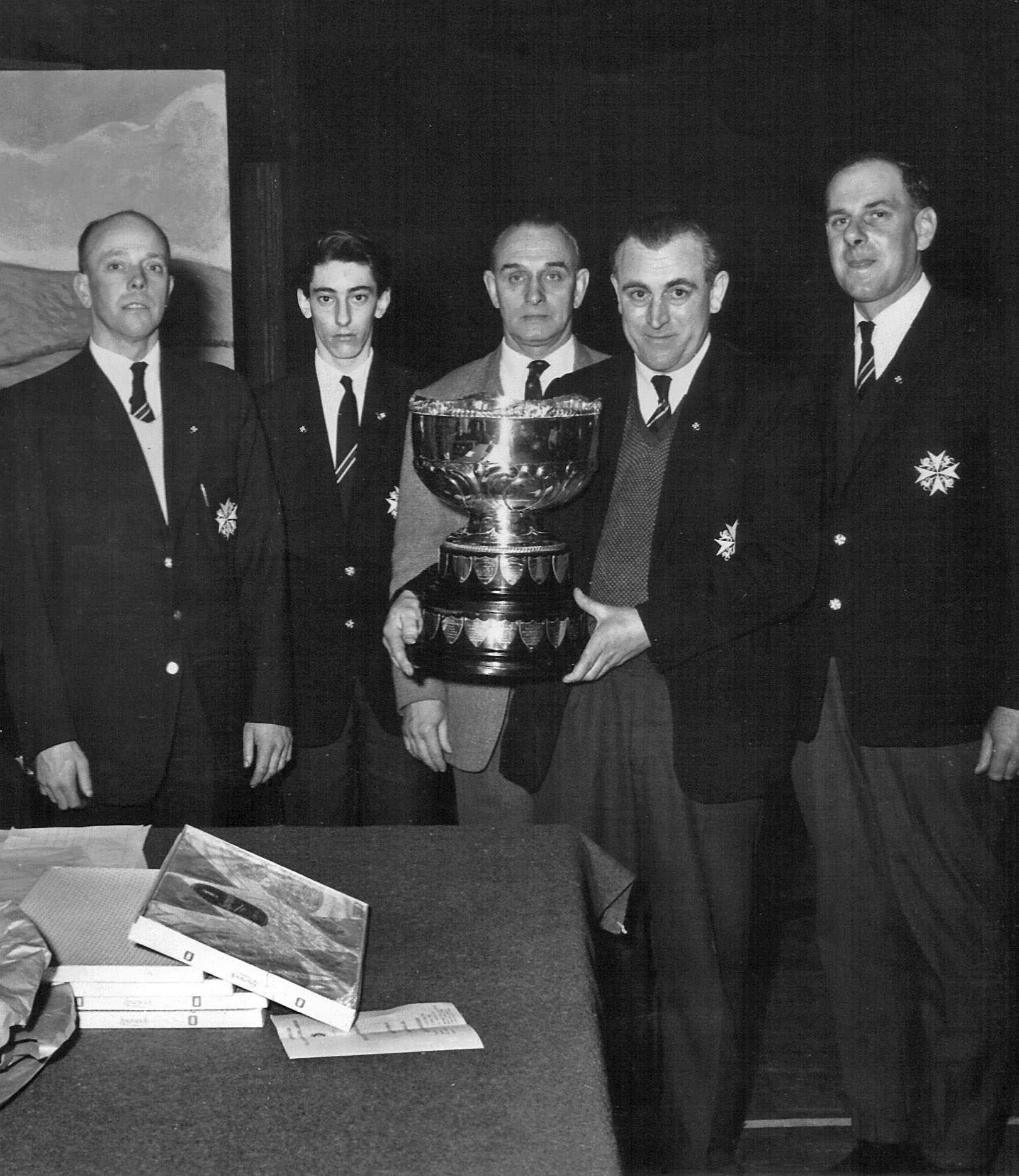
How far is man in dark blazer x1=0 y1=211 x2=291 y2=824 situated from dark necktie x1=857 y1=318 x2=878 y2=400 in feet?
3.71

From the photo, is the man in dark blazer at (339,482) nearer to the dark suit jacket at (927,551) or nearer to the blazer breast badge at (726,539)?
the blazer breast badge at (726,539)

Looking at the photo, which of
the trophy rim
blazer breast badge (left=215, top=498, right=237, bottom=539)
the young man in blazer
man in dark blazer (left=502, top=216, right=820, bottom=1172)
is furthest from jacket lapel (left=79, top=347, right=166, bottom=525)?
the trophy rim

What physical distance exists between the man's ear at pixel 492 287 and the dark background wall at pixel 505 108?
0.09ft

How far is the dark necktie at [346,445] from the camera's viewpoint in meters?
2.74

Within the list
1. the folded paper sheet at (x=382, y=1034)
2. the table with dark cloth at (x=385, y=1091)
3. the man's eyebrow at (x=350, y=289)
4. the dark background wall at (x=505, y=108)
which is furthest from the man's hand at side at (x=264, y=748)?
the folded paper sheet at (x=382, y=1034)

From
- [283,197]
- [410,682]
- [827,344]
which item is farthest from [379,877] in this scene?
[283,197]

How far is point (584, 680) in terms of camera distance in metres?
2.25

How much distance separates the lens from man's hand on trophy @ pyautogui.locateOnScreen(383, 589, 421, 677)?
217 centimetres

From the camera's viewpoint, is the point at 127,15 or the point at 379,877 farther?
the point at 127,15

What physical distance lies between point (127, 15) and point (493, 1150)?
7.90ft

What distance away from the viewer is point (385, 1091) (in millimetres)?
1144

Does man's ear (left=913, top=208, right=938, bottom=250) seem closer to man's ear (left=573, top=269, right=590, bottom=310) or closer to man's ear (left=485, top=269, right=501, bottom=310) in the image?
man's ear (left=573, top=269, right=590, bottom=310)

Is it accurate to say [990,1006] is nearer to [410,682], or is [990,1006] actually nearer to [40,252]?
[410,682]

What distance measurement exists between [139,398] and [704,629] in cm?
118
